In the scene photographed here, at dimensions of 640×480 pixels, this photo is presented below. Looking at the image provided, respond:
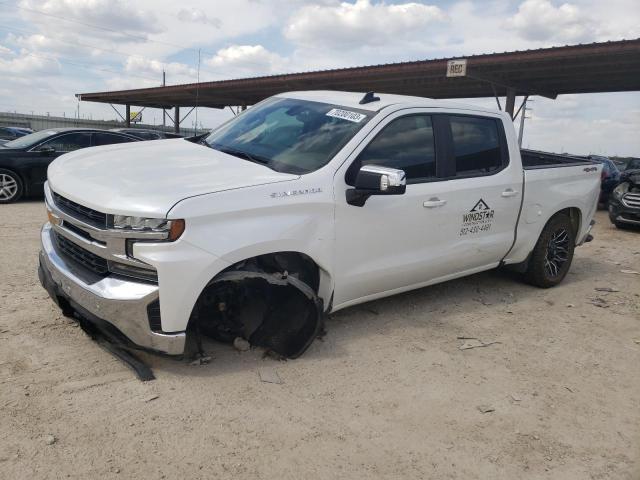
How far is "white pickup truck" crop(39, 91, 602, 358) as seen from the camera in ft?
9.75

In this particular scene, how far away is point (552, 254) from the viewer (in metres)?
5.91

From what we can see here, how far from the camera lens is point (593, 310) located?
5324 millimetres

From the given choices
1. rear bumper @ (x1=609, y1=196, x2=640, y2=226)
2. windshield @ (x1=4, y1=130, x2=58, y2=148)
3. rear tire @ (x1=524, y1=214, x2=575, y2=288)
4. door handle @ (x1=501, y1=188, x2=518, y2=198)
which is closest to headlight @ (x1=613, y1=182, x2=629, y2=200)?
rear bumper @ (x1=609, y1=196, x2=640, y2=226)

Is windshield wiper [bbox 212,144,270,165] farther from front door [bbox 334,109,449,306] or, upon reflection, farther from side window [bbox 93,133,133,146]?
side window [bbox 93,133,133,146]

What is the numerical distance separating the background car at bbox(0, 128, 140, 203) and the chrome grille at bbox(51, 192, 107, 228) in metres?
7.02

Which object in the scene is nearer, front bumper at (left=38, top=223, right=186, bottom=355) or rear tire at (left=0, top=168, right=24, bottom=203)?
front bumper at (left=38, top=223, right=186, bottom=355)

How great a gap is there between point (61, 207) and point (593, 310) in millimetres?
4864

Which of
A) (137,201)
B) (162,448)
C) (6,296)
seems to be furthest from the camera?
(6,296)

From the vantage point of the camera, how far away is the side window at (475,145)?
4586 mm

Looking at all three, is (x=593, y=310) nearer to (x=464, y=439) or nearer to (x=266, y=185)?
(x=464, y=439)

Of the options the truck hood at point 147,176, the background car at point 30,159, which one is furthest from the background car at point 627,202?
the background car at point 30,159

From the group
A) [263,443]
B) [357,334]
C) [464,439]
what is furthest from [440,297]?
[263,443]

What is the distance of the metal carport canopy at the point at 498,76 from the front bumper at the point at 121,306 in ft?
46.6

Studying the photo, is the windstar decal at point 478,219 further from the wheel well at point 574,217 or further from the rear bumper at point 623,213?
the rear bumper at point 623,213
